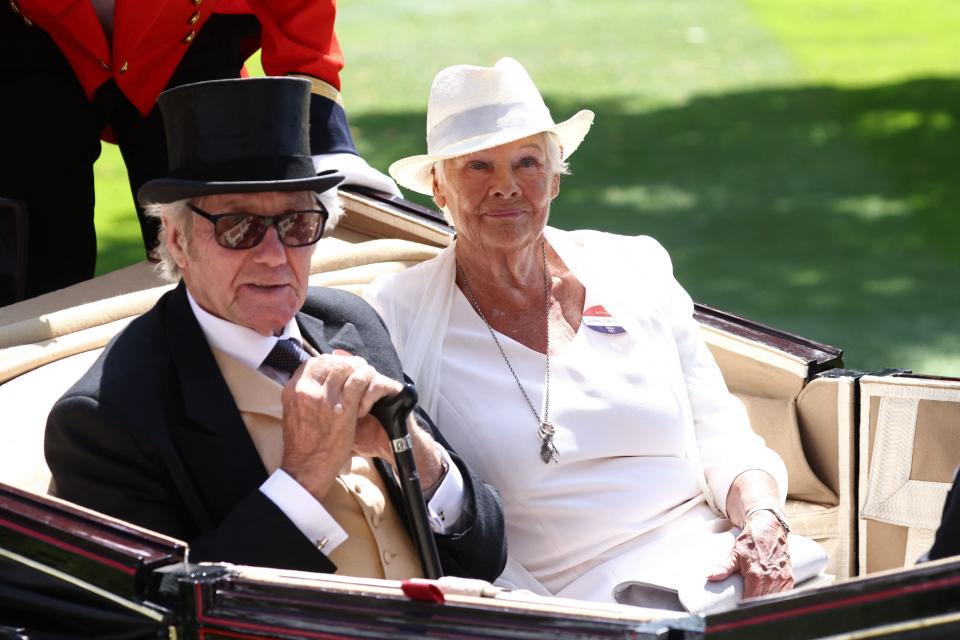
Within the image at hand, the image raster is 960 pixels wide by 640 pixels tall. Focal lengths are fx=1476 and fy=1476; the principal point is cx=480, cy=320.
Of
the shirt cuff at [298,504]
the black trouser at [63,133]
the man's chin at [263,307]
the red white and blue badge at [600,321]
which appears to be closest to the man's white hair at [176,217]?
the man's chin at [263,307]

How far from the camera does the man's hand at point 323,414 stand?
228 centimetres

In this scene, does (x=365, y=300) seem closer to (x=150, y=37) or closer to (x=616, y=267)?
(x=616, y=267)

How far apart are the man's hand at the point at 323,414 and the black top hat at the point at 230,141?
1.04 feet

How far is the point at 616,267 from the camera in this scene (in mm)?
3201

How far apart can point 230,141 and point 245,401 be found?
42 centimetres

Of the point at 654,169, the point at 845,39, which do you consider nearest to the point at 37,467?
the point at 654,169

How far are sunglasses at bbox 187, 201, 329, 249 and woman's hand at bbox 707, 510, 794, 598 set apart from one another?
3.28 feet

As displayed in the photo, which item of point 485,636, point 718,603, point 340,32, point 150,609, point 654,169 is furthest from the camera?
point 340,32

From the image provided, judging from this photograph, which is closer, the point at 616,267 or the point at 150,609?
the point at 150,609

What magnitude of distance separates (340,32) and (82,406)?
13.5 meters

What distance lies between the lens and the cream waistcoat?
2416 mm

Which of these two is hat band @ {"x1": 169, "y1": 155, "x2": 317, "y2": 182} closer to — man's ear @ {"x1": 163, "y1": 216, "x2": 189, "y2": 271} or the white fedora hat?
man's ear @ {"x1": 163, "y1": 216, "x2": 189, "y2": 271}

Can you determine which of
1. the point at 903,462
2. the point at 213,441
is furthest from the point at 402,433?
the point at 903,462

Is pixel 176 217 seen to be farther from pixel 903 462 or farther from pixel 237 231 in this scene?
pixel 903 462
